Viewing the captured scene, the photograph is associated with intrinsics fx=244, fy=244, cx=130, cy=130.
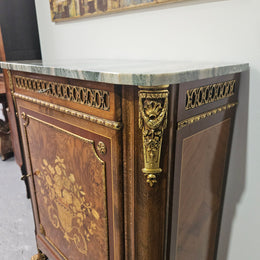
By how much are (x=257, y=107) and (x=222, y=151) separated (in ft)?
0.55

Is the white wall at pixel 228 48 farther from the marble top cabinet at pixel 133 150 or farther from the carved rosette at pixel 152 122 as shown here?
the carved rosette at pixel 152 122

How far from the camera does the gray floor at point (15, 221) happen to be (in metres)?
1.28

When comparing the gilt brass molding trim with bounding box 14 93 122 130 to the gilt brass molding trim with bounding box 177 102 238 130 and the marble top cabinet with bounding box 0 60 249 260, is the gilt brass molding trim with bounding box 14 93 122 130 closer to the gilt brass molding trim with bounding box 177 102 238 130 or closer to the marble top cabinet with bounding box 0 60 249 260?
the marble top cabinet with bounding box 0 60 249 260

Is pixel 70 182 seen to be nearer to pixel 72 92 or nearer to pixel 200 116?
pixel 72 92

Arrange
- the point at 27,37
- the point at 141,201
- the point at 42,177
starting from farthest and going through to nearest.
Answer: the point at 27,37 < the point at 42,177 < the point at 141,201

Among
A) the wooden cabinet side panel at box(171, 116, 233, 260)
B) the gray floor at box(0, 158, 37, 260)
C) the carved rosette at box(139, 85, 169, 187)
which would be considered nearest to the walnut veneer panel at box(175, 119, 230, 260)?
the wooden cabinet side panel at box(171, 116, 233, 260)

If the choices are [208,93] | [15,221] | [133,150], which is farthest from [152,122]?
[15,221]

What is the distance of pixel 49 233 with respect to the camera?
1.02 meters

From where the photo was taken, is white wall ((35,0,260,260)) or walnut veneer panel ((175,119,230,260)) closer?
walnut veneer panel ((175,119,230,260))

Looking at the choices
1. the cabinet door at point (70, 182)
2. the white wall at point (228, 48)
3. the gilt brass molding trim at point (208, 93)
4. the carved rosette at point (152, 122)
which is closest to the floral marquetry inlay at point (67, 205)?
the cabinet door at point (70, 182)

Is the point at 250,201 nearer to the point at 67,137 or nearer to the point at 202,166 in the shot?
the point at 202,166

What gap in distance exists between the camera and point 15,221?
150 cm

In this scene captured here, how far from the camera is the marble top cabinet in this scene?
1.59 ft

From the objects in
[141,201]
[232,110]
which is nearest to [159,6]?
[232,110]
